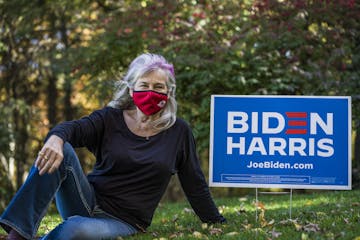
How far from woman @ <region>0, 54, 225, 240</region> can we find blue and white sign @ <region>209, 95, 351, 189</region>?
0.46 meters

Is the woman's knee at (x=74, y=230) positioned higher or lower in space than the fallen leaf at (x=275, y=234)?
higher

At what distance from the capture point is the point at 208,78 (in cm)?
964

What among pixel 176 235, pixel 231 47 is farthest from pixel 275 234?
pixel 231 47

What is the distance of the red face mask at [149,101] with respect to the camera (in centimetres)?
402

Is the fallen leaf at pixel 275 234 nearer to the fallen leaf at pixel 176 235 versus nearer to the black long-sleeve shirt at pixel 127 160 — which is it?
the fallen leaf at pixel 176 235

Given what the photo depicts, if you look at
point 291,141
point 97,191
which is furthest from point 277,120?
point 97,191

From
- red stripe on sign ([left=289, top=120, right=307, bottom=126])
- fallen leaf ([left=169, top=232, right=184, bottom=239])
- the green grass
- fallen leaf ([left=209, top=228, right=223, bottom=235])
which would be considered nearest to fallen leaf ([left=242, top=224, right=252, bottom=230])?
the green grass

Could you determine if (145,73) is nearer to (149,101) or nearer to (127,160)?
(149,101)

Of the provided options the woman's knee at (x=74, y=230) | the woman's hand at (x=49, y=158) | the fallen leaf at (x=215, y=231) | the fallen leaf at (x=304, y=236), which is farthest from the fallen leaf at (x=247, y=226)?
the woman's hand at (x=49, y=158)

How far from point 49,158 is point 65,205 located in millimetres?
622

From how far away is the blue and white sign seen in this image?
4.52m

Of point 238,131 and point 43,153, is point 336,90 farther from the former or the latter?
point 43,153

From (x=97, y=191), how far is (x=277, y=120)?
1.51 metres

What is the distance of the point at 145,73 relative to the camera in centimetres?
406
